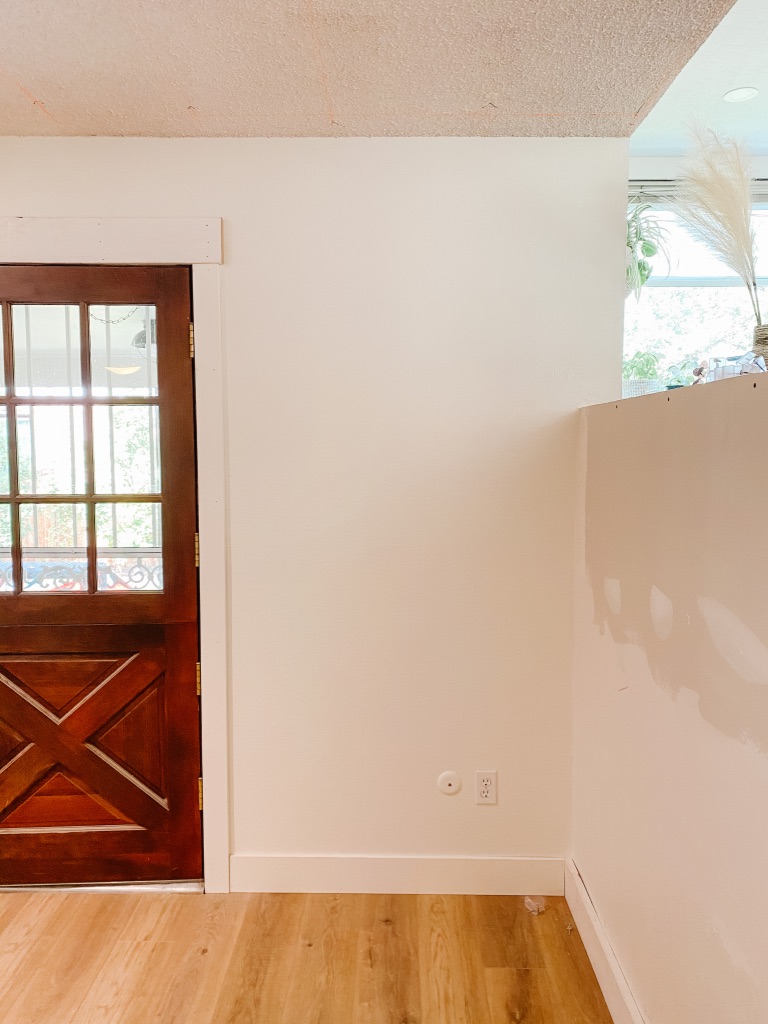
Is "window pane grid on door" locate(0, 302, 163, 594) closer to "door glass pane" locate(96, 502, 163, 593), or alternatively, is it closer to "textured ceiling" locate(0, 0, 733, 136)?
"door glass pane" locate(96, 502, 163, 593)

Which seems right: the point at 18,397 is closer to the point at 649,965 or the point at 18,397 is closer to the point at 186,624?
the point at 186,624

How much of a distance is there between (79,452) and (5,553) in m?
0.41

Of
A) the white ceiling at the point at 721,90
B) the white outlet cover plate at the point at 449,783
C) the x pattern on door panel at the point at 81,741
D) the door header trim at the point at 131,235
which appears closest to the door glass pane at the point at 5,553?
the x pattern on door panel at the point at 81,741

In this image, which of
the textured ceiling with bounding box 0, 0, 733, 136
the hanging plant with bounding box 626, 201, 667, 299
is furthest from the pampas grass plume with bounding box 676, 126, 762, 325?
the hanging plant with bounding box 626, 201, 667, 299

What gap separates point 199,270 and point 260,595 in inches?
40.5

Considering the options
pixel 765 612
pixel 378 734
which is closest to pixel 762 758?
pixel 765 612

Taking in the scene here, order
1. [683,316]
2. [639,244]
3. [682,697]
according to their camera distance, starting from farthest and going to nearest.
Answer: [683,316]
[639,244]
[682,697]

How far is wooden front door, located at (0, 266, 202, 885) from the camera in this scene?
2115mm

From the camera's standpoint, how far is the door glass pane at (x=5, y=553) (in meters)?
2.16

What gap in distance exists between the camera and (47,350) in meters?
2.12

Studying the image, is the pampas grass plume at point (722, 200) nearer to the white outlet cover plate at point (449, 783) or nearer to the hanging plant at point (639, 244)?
the hanging plant at point (639, 244)

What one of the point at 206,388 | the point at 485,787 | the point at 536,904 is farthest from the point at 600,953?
the point at 206,388

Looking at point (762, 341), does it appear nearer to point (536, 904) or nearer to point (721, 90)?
point (721, 90)

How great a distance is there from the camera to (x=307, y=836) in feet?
7.23
